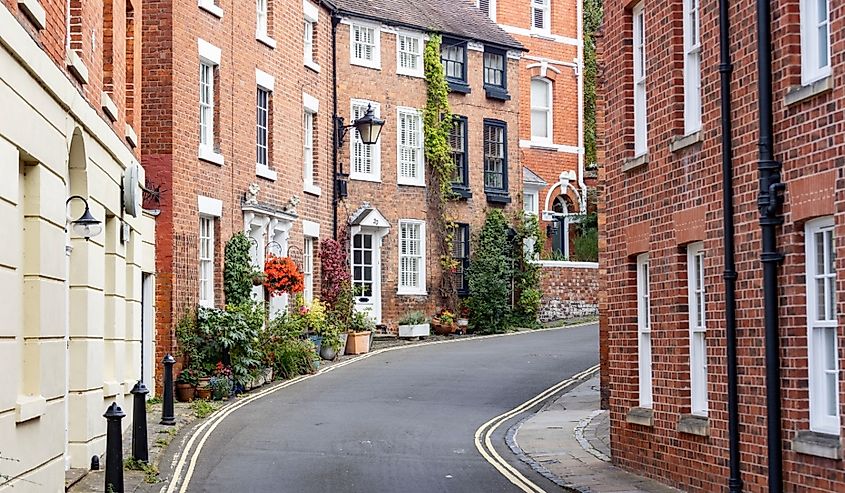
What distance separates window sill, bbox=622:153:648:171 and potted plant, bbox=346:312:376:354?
50.0 ft

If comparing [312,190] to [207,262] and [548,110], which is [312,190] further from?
[548,110]

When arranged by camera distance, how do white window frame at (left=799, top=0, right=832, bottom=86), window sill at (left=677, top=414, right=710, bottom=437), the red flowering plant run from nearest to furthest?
white window frame at (left=799, top=0, right=832, bottom=86) → window sill at (left=677, top=414, right=710, bottom=437) → the red flowering plant

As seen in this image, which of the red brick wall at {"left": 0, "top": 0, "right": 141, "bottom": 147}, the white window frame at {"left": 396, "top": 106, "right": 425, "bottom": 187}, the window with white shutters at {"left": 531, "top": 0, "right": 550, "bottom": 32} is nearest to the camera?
the red brick wall at {"left": 0, "top": 0, "right": 141, "bottom": 147}

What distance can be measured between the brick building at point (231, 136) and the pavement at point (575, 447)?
22.0 ft

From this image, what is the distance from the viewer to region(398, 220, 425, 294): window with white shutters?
120 ft

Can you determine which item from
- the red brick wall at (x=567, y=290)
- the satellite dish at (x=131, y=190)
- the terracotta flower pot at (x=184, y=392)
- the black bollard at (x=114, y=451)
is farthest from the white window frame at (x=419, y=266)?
the black bollard at (x=114, y=451)

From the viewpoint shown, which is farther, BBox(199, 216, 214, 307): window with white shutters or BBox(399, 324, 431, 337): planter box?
BBox(399, 324, 431, 337): planter box

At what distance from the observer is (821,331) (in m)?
11.9

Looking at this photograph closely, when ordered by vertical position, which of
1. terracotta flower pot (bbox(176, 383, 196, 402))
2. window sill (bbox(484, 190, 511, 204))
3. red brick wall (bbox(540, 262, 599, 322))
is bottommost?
terracotta flower pot (bbox(176, 383, 196, 402))

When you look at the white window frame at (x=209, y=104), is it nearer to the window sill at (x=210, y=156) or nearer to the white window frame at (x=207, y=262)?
the window sill at (x=210, y=156)

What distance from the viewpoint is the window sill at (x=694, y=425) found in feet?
47.4

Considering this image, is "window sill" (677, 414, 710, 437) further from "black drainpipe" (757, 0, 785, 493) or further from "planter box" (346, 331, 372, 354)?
"planter box" (346, 331, 372, 354)

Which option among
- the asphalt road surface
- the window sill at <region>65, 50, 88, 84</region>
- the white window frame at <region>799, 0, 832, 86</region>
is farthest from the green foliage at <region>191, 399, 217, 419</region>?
the white window frame at <region>799, 0, 832, 86</region>

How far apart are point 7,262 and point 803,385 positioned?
677 centimetres
